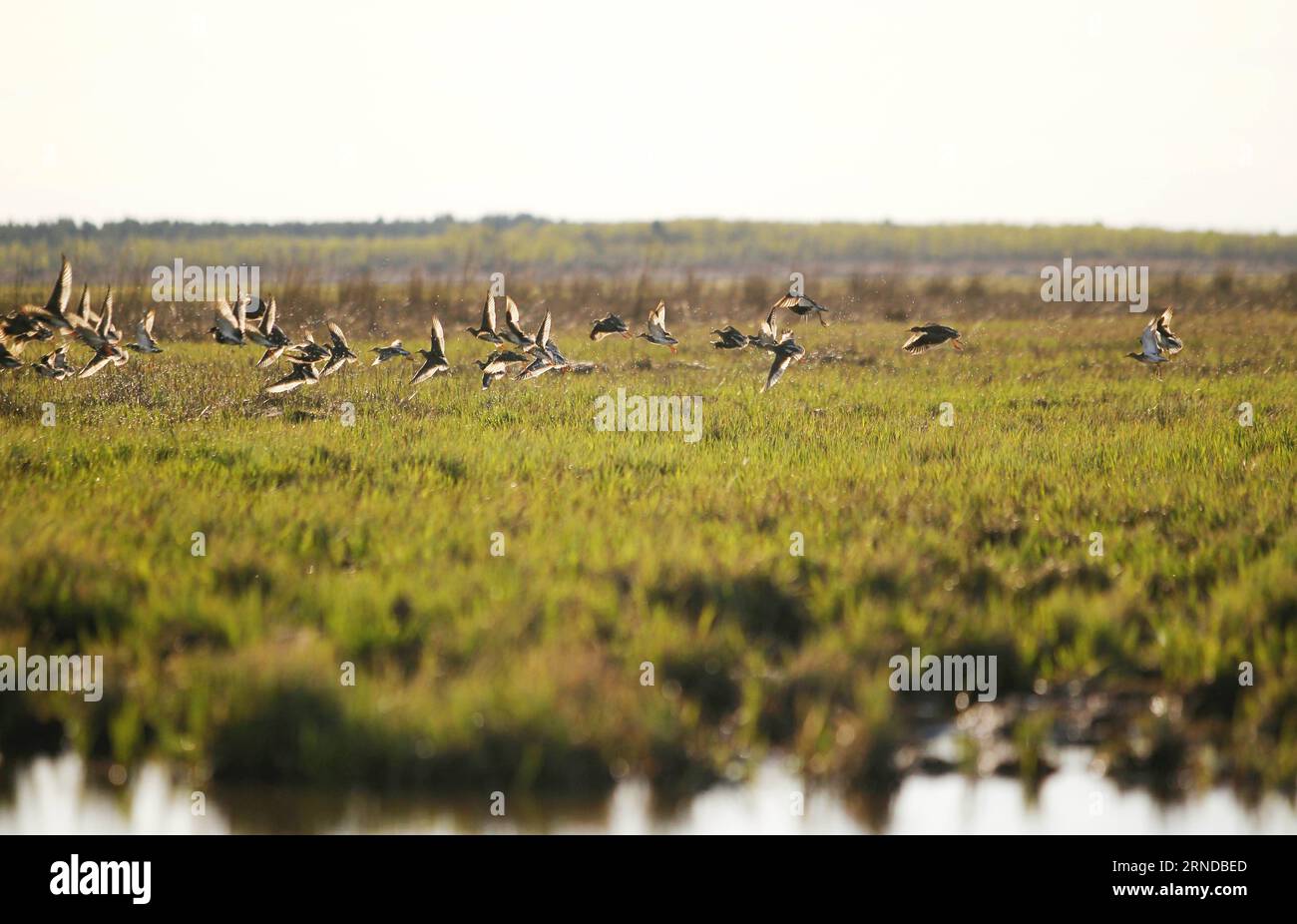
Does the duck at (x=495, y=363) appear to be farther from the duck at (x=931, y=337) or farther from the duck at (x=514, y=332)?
the duck at (x=931, y=337)

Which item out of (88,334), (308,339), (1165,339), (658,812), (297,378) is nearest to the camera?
(658,812)

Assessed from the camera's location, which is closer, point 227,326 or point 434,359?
point 227,326

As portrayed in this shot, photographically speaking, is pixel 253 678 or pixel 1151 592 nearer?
pixel 253 678

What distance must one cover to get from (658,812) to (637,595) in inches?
76.4

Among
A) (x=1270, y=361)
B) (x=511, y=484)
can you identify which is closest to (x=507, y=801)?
(x=511, y=484)

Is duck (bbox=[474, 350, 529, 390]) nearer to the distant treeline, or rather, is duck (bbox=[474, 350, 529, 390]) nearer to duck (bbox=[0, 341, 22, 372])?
duck (bbox=[0, 341, 22, 372])

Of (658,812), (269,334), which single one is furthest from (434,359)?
(658,812)

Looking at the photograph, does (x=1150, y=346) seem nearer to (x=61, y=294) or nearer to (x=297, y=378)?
(x=297, y=378)

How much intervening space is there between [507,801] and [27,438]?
26.3 ft

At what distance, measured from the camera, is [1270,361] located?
2009 centimetres

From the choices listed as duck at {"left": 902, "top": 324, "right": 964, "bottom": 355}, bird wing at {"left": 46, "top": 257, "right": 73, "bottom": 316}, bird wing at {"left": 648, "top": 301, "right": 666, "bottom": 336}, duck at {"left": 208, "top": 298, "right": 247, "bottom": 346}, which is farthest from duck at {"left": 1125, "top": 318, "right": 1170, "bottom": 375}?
bird wing at {"left": 46, "top": 257, "right": 73, "bottom": 316}

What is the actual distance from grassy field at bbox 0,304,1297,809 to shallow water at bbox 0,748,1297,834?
0.42 ft

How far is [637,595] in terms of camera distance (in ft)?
23.6
